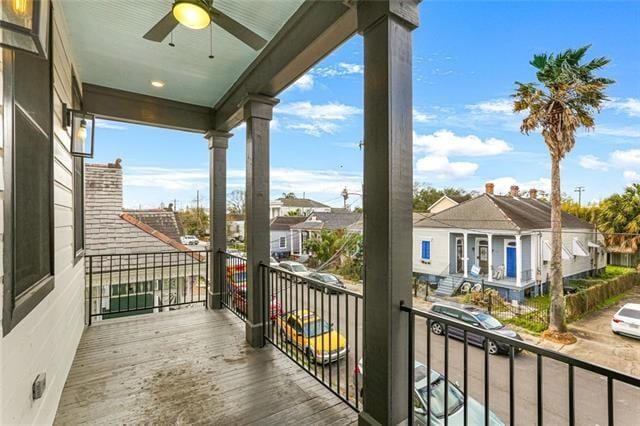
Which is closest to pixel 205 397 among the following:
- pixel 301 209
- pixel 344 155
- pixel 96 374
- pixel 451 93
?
pixel 96 374

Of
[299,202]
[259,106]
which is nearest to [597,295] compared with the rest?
[259,106]

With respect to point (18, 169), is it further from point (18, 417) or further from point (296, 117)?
point (296, 117)

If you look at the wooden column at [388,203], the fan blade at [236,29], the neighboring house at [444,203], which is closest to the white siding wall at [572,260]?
the neighboring house at [444,203]

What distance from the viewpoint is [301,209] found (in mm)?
11344

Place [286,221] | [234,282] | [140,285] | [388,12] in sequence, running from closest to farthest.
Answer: [388,12] < [234,282] < [140,285] < [286,221]

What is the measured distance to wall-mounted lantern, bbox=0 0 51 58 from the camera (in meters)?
0.90

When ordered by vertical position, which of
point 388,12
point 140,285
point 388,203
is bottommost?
point 140,285

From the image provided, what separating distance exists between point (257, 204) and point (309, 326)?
1342mm

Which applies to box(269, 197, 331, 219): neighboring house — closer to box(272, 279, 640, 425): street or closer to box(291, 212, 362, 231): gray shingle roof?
box(291, 212, 362, 231): gray shingle roof

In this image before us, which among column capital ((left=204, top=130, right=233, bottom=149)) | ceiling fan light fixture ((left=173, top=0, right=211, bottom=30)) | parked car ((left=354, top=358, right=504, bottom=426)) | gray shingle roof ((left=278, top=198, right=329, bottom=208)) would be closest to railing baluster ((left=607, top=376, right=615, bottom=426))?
parked car ((left=354, top=358, right=504, bottom=426))

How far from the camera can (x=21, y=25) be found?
2.95ft

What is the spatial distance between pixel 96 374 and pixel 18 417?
154cm

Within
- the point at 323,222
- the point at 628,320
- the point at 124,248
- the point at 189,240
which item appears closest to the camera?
the point at 628,320

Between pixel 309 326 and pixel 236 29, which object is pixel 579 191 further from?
pixel 236 29
